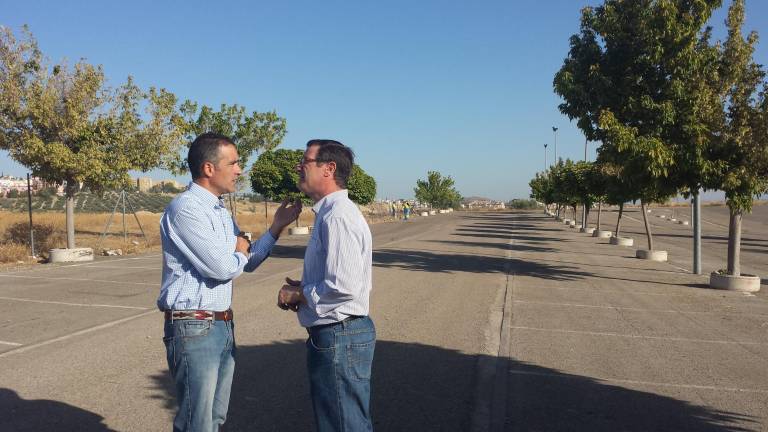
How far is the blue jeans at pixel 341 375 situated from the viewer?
273 cm

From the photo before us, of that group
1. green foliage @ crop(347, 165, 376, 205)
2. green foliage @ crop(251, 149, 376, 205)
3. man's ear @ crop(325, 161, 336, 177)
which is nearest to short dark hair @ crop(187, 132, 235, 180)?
man's ear @ crop(325, 161, 336, 177)

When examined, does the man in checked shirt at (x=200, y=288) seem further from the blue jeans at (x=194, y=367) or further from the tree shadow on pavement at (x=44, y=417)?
the tree shadow on pavement at (x=44, y=417)

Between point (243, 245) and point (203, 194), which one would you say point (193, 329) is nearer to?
point (243, 245)

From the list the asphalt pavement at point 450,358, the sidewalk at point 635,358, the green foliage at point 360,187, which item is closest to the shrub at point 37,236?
the asphalt pavement at point 450,358

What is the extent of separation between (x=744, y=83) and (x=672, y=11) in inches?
80.5

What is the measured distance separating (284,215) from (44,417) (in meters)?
2.76

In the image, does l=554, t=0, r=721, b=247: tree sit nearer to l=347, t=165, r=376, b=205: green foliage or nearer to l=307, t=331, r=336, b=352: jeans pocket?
l=307, t=331, r=336, b=352: jeans pocket

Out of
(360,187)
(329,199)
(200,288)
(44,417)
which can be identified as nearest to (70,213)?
(44,417)

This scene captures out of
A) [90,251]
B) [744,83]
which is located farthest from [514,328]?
[90,251]

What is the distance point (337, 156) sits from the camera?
2941 mm

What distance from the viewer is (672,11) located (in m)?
12.4

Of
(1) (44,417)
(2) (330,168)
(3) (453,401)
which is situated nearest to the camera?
(2) (330,168)

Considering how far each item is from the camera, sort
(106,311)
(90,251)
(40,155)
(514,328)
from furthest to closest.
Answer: (90,251) < (40,155) < (106,311) < (514,328)

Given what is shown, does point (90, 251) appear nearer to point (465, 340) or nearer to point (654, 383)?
point (465, 340)
